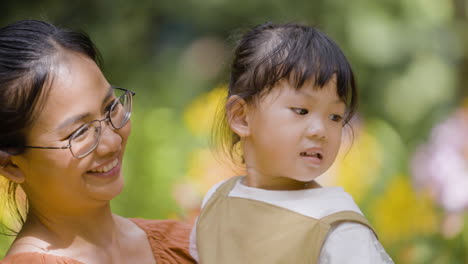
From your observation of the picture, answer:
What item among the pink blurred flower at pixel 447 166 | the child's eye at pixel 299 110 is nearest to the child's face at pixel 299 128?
the child's eye at pixel 299 110

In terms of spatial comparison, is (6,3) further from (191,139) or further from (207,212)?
(207,212)

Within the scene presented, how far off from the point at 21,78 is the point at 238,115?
1.86ft

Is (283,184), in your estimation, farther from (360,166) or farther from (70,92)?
(360,166)

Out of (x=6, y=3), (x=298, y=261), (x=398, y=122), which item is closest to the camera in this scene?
(x=298, y=261)

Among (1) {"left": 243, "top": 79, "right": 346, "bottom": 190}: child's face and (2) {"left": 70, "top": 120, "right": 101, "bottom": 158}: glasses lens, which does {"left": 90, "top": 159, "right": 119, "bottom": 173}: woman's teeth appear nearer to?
(2) {"left": 70, "top": 120, "right": 101, "bottom": 158}: glasses lens

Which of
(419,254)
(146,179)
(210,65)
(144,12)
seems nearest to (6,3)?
(144,12)

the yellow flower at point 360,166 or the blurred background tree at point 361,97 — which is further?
the blurred background tree at point 361,97

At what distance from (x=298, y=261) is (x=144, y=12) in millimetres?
3379

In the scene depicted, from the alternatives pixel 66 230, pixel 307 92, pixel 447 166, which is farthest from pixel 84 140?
pixel 447 166

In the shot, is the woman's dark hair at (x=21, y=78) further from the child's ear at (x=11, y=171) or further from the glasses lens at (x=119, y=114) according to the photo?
the glasses lens at (x=119, y=114)

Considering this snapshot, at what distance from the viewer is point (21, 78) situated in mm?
1582

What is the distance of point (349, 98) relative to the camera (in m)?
1.80

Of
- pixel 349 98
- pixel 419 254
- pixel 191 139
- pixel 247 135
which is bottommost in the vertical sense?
pixel 419 254

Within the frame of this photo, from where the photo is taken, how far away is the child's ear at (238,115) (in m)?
1.82
